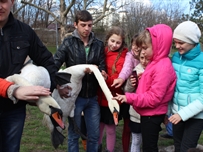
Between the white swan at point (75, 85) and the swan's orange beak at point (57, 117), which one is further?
the white swan at point (75, 85)

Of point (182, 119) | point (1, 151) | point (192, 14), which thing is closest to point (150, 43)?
point (182, 119)

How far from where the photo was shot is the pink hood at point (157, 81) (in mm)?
2453

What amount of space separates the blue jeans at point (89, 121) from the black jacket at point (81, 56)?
0.10 meters

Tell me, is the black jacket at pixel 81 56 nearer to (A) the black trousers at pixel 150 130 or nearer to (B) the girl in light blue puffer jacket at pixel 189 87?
(A) the black trousers at pixel 150 130

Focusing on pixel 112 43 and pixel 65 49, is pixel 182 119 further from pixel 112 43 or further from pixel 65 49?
pixel 65 49

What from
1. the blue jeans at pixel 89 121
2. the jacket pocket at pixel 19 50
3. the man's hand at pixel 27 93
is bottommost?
the blue jeans at pixel 89 121

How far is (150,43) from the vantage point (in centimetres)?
258

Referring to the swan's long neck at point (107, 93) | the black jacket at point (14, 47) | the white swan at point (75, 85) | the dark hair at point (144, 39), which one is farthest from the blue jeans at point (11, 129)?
the dark hair at point (144, 39)

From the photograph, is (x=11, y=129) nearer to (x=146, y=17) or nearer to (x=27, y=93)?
(x=27, y=93)

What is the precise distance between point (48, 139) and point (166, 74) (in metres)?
2.44

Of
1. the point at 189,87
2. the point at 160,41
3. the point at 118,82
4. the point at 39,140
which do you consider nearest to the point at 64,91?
the point at 118,82

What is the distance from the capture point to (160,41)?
2.51m

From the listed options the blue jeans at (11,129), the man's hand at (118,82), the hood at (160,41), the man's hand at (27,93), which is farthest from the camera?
the man's hand at (118,82)

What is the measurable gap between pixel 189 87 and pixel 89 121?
1314 millimetres
